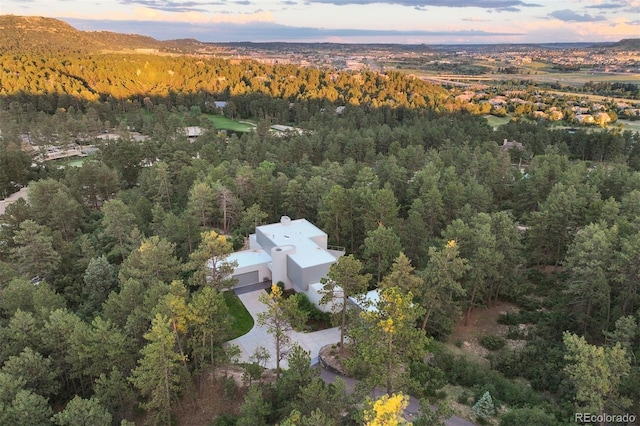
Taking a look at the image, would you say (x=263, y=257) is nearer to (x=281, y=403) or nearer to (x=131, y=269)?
(x=131, y=269)

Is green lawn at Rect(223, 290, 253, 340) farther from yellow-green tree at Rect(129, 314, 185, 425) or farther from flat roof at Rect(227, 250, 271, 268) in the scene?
yellow-green tree at Rect(129, 314, 185, 425)

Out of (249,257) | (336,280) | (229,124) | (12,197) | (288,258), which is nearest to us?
(336,280)

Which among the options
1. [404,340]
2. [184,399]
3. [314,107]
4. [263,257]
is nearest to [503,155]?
[263,257]

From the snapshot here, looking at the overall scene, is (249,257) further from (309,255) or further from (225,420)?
(225,420)

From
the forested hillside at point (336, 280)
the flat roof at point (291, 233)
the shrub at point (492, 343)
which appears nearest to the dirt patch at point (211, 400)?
the forested hillside at point (336, 280)

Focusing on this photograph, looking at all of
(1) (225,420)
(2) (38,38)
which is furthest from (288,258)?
(2) (38,38)

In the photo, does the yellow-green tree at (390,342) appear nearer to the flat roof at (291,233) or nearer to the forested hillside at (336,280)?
the forested hillside at (336,280)
